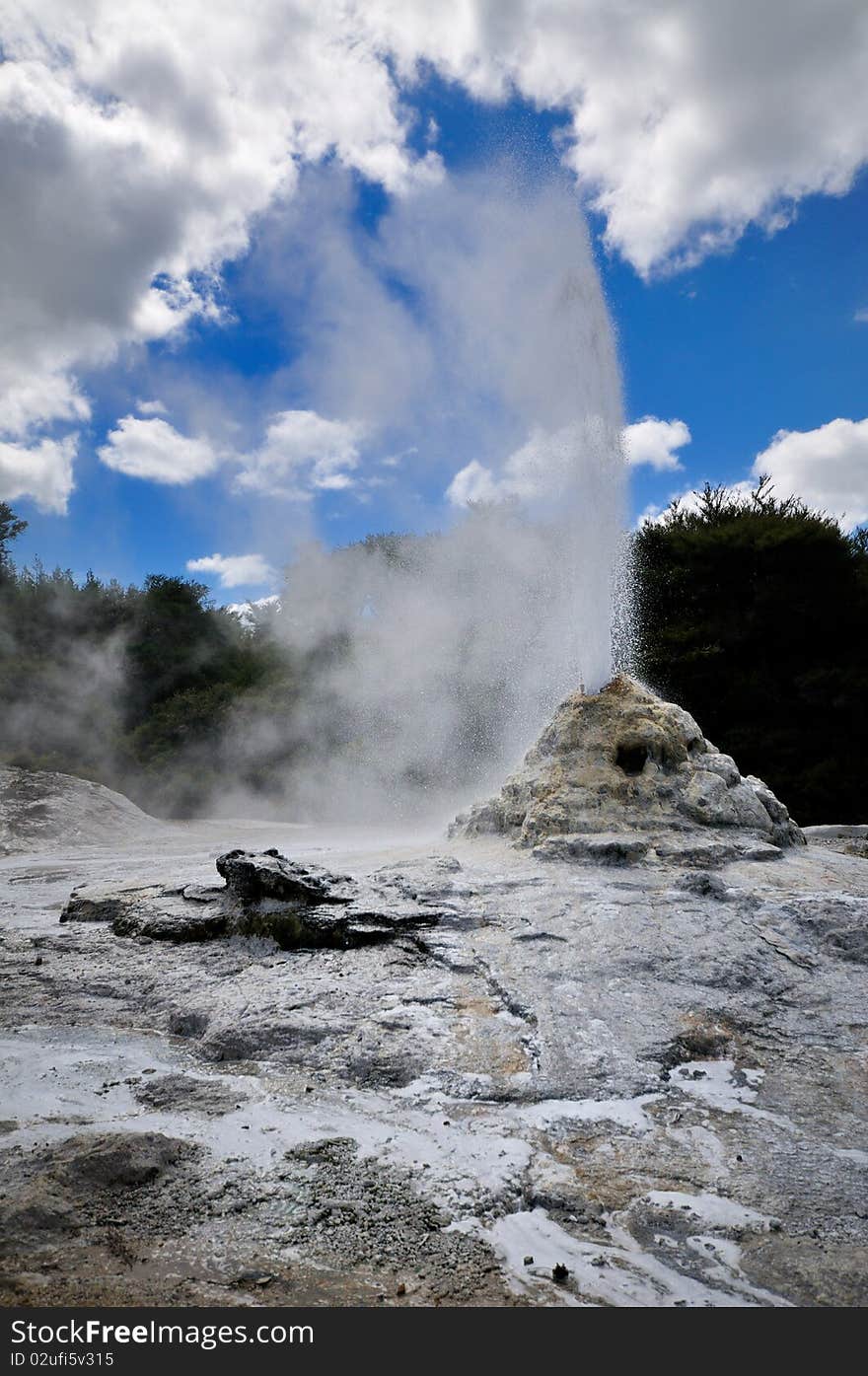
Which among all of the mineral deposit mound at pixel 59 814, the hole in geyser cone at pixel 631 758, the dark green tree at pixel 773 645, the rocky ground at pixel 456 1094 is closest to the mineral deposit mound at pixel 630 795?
the hole in geyser cone at pixel 631 758

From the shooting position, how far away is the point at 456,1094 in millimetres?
2639

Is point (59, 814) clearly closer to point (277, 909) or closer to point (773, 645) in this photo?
point (277, 909)

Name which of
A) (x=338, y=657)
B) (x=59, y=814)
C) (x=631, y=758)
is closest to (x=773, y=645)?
(x=338, y=657)

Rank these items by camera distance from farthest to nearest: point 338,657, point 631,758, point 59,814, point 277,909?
point 338,657
point 59,814
point 631,758
point 277,909

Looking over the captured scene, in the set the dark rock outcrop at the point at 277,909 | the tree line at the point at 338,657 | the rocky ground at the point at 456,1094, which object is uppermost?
the tree line at the point at 338,657

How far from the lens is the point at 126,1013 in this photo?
340 centimetres

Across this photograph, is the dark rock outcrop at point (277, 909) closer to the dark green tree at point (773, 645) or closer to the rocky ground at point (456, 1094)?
the rocky ground at point (456, 1094)

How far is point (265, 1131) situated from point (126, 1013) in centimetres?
126

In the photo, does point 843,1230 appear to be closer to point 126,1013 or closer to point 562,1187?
point 562,1187

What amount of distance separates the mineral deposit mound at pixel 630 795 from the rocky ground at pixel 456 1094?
21cm

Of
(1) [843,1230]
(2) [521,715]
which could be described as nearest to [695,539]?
(2) [521,715]

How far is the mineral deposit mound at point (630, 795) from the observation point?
4824mm

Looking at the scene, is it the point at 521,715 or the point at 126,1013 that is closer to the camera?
the point at 126,1013

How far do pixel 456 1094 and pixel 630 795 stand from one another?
2.84 metres
